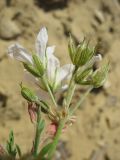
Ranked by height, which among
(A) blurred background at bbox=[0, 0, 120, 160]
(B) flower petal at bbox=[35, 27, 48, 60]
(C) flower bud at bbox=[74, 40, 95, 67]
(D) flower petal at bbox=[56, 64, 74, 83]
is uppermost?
(B) flower petal at bbox=[35, 27, 48, 60]

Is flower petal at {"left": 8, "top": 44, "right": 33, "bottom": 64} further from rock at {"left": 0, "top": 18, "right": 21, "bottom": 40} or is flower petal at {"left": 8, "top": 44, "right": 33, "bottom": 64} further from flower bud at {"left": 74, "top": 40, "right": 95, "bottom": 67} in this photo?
rock at {"left": 0, "top": 18, "right": 21, "bottom": 40}

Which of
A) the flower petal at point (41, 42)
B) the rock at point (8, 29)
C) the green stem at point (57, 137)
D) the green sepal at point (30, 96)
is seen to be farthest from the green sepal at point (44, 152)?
the rock at point (8, 29)

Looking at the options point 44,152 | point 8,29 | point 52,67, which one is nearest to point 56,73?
point 52,67

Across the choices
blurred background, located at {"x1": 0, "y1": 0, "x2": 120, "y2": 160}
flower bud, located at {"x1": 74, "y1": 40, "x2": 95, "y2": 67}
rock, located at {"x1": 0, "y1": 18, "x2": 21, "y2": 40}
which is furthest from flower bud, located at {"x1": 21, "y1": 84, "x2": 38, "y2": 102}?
rock, located at {"x1": 0, "y1": 18, "x2": 21, "y2": 40}

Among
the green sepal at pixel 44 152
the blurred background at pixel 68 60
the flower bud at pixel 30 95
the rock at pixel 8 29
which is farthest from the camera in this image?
the rock at pixel 8 29

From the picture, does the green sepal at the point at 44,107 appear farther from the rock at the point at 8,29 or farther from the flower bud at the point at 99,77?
the rock at the point at 8,29

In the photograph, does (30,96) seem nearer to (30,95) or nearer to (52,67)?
(30,95)

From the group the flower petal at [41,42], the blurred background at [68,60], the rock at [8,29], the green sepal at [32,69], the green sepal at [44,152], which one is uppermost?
the flower petal at [41,42]

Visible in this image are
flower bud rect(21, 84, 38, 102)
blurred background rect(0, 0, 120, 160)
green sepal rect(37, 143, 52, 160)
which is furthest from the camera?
blurred background rect(0, 0, 120, 160)
